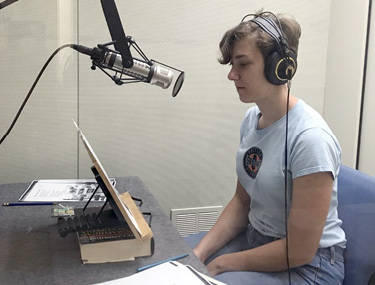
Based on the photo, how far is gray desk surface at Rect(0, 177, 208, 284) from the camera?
827 mm

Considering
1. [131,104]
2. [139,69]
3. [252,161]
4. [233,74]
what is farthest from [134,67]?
[131,104]

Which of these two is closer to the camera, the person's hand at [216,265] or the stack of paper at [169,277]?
the stack of paper at [169,277]

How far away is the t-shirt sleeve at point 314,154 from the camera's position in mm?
887

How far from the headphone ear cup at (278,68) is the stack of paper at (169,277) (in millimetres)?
440

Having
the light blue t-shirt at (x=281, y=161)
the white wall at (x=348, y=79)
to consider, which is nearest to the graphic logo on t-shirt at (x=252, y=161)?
the light blue t-shirt at (x=281, y=161)

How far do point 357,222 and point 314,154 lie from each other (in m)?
0.23

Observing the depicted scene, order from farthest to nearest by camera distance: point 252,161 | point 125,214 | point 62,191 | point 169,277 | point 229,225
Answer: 1. point 62,191
2. point 229,225
3. point 252,161
4. point 125,214
5. point 169,277

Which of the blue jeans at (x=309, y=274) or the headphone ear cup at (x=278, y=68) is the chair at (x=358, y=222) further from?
the headphone ear cup at (x=278, y=68)

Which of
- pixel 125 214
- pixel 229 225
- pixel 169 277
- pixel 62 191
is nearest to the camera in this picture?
pixel 169 277

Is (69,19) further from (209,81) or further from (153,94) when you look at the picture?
(209,81)

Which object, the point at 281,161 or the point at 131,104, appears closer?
the point at 281,161

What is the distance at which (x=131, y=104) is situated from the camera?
1435 mm

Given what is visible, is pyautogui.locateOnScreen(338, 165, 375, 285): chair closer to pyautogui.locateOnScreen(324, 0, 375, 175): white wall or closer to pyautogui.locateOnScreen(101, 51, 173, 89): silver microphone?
pyautogui.locateOnScreen(324, 0, 375, 175): white wall

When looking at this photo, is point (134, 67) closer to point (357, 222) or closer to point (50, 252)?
point (50, 252)
